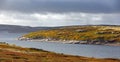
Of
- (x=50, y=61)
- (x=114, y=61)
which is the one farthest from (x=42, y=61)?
(x=114, y=61)

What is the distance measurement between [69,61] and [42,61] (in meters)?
9.18

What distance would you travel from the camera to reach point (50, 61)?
250ft

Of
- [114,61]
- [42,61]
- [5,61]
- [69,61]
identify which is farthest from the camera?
[114,61]

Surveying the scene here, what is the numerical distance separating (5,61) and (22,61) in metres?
4.16

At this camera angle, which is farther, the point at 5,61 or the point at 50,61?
the point at 50,61

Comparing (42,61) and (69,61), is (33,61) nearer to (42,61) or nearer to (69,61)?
(42,61)

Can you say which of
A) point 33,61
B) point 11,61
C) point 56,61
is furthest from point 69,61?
point 11,61

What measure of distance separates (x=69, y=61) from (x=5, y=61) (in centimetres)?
1785

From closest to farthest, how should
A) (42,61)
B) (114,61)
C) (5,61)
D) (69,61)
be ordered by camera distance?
(5,61) < (42,61) < (69,61) < (114,61)

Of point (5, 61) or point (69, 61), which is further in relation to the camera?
point (69, 61)

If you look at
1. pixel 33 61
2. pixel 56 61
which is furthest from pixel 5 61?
pixel 56 61

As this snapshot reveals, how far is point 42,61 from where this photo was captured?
75312 mm

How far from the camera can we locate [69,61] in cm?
8212

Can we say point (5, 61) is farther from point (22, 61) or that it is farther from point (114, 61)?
point (114, 61)
